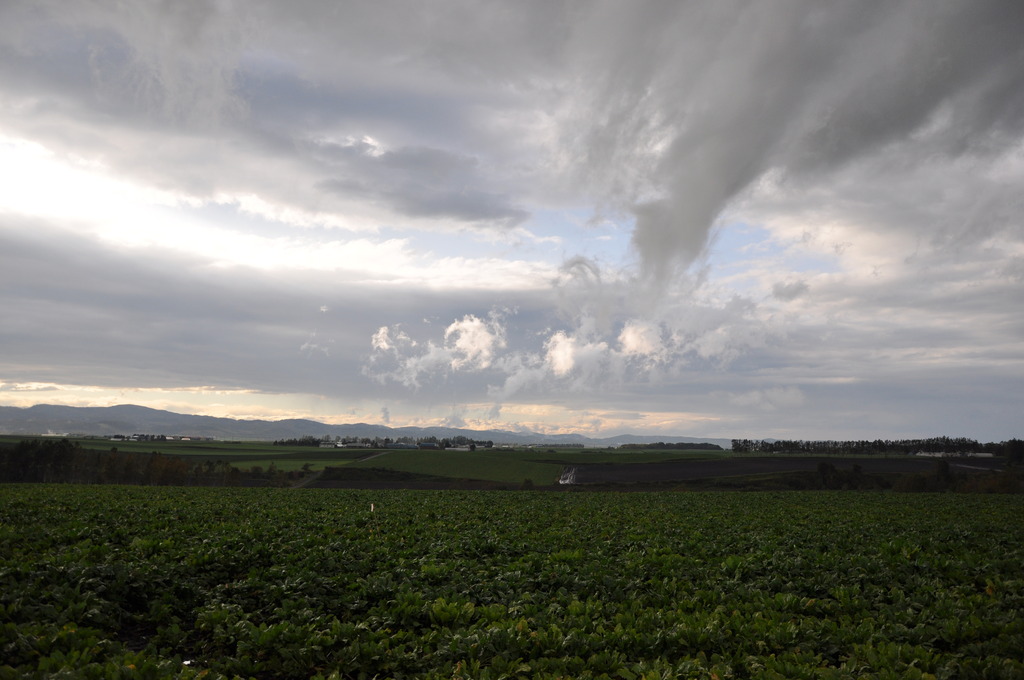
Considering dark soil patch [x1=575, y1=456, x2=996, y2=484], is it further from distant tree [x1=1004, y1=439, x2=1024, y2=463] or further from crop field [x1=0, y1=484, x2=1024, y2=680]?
crop field [x1=0, y1=484, x2=1024, y2=680]

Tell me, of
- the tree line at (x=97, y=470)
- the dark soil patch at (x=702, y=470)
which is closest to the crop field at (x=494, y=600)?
the dark soil patch at (x=702, y=470)

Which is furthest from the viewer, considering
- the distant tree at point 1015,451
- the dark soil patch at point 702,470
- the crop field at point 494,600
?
the distant tree at point 1015,451

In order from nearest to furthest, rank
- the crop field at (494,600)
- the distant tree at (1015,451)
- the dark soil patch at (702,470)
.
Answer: the crop field at (494,600), the dark soil patch at (702,470), the distant tree at (1015,451)

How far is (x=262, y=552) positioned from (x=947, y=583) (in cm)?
2305

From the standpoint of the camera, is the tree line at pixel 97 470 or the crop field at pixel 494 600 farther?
the tree line at pixel 97 470

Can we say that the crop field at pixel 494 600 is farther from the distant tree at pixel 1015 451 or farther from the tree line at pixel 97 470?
the distant tree at pixel 1015 451

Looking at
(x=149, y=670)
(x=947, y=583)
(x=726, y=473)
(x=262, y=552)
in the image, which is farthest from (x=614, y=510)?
(x=726, y=473)

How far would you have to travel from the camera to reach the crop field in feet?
37.6

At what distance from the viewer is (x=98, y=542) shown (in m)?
20.1

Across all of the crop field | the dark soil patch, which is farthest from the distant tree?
the crop field

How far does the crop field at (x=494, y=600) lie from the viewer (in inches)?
452

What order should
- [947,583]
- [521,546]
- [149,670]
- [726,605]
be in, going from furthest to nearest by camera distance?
[521,546] < [947,583] < [726,605] < [149,670]

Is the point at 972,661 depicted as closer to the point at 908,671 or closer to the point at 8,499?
the point at 908,671

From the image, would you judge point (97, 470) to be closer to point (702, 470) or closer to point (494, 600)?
point (494, 600)
